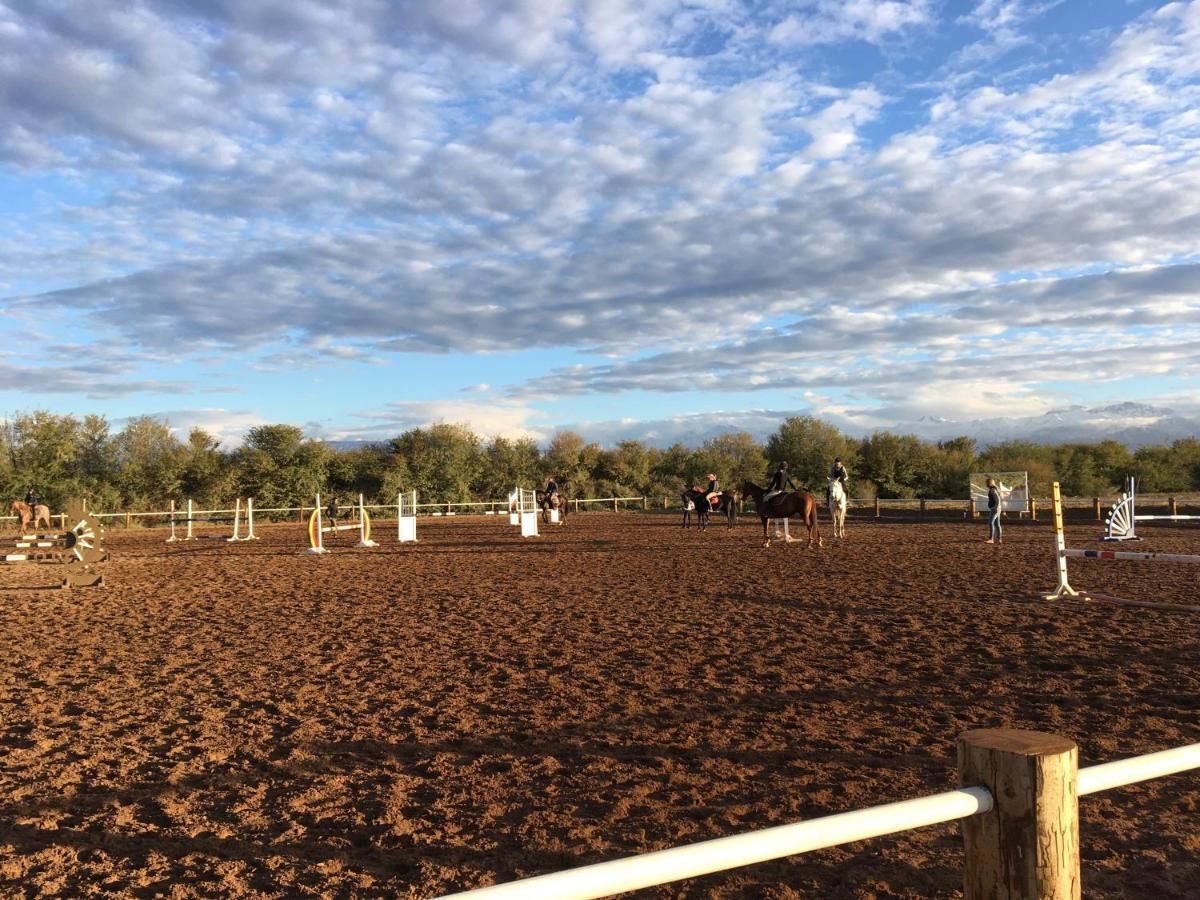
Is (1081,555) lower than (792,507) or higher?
lower

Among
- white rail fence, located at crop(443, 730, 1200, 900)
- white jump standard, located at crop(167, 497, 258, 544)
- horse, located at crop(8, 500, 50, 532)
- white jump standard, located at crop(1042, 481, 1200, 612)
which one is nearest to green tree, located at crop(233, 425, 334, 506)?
white jump standard, located at crop(167, 497, 258, 544)

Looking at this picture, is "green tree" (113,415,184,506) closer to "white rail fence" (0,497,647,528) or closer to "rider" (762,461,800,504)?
"white rail fence" (0,497,647,528)

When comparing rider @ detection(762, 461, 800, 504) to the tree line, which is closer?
rider @ detection(762, 461, 800, 504)

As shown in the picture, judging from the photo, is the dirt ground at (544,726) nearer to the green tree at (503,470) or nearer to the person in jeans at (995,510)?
the person in jeans at (995,510)

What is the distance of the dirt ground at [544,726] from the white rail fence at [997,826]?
5.98ft

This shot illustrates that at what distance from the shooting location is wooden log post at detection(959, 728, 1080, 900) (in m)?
1.83

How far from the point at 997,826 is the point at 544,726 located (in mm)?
4272

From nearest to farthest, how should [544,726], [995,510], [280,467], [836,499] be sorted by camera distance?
[544,726] < [995,510] < [836,499] < [280,467]

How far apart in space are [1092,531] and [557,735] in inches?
925

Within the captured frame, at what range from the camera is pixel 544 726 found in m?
5.82

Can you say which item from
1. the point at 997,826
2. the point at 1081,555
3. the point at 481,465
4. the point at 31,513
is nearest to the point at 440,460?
the point at 481,465

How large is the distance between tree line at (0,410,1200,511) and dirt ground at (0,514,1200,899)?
3189cm

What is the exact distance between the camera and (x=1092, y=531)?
24.2m

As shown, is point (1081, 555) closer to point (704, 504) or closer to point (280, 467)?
point (704, 504)
